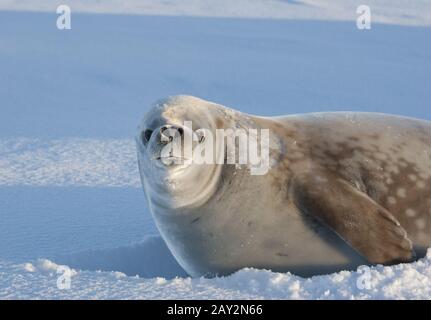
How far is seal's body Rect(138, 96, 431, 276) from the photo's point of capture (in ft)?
7.41

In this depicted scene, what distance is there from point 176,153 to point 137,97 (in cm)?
392

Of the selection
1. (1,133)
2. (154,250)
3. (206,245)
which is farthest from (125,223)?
(1,133)

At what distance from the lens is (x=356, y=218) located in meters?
2.24

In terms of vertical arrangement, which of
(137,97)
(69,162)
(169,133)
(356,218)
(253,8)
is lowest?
(356,218)

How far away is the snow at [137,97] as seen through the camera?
211 cm

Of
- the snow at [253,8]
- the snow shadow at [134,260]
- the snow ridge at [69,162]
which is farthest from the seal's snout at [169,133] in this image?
the snow at [253,8]

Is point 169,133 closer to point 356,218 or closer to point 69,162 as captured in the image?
point 356,218

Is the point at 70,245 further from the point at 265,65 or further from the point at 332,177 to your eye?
the point at 265,65

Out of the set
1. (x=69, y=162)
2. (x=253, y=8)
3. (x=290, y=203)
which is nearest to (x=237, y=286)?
(x=290, y=203)

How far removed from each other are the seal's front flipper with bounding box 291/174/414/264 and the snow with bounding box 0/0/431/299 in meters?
0.10

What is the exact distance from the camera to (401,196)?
2.47m

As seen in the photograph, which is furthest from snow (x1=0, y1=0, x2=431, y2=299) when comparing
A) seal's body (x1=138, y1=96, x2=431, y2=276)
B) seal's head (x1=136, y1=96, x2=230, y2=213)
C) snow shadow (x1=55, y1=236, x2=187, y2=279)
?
seal's head (x1=136, y1=96, x2=230, y2=213)

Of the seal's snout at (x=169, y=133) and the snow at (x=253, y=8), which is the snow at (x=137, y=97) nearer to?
the snow at (x=253, y=8)

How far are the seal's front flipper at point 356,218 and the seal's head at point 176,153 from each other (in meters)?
0.34
